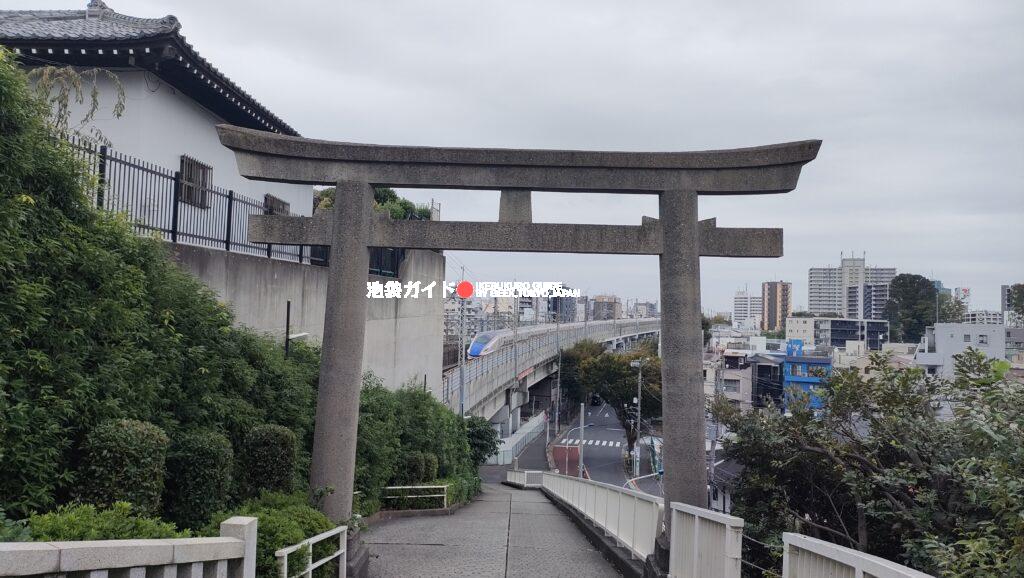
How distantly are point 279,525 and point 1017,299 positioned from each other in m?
63.0

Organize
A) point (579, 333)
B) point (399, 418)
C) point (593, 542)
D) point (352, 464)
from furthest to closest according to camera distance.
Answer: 1. point (579, 333)
2. point (399, 418)
3. point (593, 542)
4. point (352, 464)

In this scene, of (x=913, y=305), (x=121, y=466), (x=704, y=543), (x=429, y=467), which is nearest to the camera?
(x=121, y=466)

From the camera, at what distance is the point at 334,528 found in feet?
24.6

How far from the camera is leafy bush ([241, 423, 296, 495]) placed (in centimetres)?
783

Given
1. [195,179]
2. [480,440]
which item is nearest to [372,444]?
[195,179]

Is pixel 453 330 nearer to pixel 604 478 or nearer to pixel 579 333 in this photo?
pixel 579 333

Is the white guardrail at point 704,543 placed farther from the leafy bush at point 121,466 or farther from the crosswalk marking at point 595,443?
the crosswalk marking at point 595,443

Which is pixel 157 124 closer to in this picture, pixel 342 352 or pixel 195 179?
pixel 195 179

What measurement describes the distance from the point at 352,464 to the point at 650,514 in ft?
11.9

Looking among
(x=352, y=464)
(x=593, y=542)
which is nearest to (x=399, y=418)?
(x=593, y=542)

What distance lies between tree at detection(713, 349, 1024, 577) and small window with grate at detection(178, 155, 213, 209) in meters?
10.1

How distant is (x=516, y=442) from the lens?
177 ft

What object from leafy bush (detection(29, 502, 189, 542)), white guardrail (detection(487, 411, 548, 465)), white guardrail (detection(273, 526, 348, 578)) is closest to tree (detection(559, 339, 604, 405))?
white guardrail (detection(487, 411, 548, 465))

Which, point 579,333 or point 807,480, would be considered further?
point 579,333
